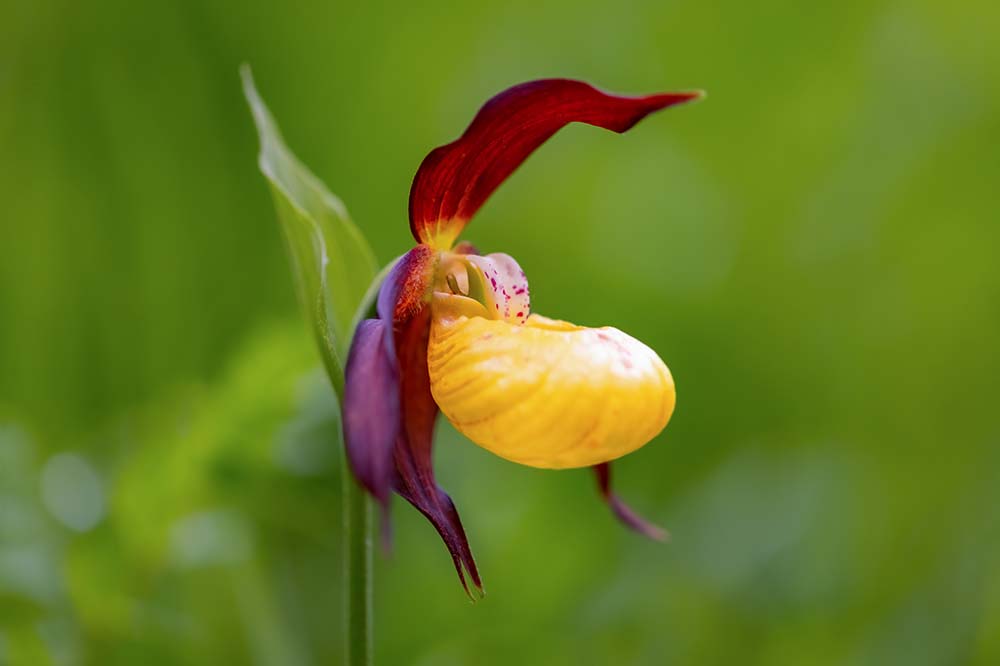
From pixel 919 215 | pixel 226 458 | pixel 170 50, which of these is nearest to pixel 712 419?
pixel 919 215

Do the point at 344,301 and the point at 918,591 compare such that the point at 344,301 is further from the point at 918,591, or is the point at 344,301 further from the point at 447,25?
the point at 447,25

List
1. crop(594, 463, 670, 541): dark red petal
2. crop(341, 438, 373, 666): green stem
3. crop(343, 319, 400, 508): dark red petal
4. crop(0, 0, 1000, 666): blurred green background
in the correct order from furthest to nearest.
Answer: crop(0, 0, 1000, 666): blurred green background, crop(594, 463, 670, 541): dark red petal, crop(341, 438, 373, 666): green stem, crop(343, 319, 400, 508): dark red petal

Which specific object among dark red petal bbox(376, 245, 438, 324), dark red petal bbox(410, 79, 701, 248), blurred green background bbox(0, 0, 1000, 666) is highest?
dark red petal bbox(410, 79, 701, 248)

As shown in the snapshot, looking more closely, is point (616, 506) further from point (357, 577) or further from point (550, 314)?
point (550, 314)

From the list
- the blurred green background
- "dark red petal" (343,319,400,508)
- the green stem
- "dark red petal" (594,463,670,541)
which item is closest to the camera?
"dark red petal" (343,319,400,508)

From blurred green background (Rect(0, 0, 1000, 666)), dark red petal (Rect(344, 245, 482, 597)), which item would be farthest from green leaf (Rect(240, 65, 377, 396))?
blurred green background (Rect(0, 0, 1000, 666))

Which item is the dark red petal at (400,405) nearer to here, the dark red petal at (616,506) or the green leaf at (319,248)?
Result: the green leaf at (319,248)

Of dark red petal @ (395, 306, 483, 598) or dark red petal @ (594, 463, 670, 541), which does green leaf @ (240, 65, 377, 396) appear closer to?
dark red petal @ (395, 306, 483, 598)
